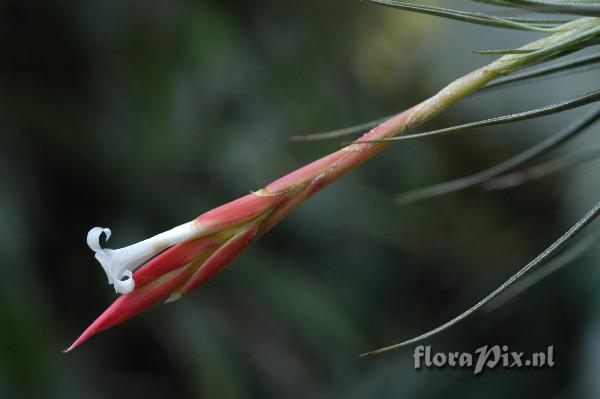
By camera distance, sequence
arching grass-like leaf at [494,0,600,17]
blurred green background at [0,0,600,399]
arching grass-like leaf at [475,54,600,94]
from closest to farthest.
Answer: arching grass-like leaf at [494,0,600,17] < arching grass-like leaf at [475,54,600,94] < blurred green background at [0,0,600,399]

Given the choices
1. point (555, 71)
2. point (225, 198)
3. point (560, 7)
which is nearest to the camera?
point (560, 7)

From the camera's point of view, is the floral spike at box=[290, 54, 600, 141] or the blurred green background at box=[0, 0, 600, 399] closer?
the floral spike at box=[290, 54, 600, 141]

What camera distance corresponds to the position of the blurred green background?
159 centimetres

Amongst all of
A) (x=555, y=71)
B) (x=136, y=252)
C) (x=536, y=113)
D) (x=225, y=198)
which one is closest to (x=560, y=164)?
(x=555, y=71)

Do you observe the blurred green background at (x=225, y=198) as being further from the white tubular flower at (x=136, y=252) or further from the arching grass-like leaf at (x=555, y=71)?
the white tubular flower at (x=136, y=252)

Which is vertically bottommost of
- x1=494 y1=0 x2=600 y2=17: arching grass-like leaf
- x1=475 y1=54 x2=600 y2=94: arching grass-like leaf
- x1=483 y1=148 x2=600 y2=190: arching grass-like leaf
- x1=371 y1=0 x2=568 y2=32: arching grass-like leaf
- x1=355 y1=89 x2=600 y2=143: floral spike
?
x1=483 y1=148 x2=600 y2=190: arching grass-like leaf

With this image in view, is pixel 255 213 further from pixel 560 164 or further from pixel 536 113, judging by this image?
pixel 560 164

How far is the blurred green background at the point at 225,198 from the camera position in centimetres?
159

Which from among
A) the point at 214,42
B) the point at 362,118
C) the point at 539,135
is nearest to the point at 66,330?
the point at 214,42

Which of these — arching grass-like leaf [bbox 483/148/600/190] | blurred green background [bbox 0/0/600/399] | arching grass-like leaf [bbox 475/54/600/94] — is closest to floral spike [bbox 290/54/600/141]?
arching grass-like leaf [bbox 475/54/600/94]

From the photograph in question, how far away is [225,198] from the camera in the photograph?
1.66 m

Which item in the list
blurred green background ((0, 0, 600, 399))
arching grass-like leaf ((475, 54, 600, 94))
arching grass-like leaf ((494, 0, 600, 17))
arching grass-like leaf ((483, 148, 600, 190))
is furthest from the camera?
blurred green background ((0, 0, 600, 399))

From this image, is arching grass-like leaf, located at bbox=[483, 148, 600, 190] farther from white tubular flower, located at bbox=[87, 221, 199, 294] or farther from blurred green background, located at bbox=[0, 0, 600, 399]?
blurred green background, located at bbox=[0, 0, 600, 399]

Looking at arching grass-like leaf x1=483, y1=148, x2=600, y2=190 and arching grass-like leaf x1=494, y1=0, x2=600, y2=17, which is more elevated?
arching grass-like leaf x1=494, y1=0, x2=600, y2=17
